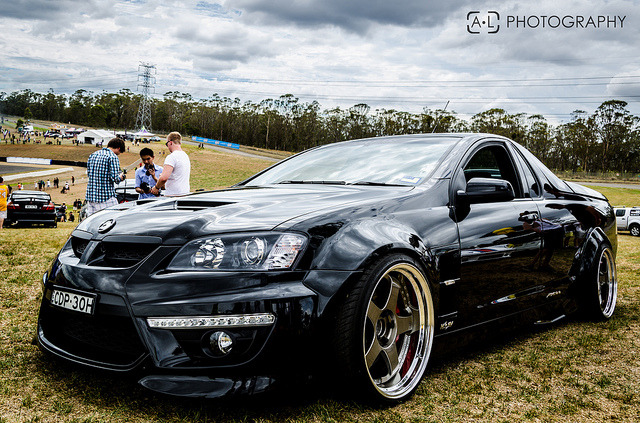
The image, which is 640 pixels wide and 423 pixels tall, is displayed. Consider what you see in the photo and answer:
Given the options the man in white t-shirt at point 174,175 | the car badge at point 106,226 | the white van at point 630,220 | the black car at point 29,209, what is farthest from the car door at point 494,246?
the white van at point 630,220

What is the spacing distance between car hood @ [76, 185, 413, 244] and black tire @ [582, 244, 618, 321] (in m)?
2.25

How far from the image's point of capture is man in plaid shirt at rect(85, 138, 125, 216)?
24.7 ft

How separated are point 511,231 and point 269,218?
1742 millimetres

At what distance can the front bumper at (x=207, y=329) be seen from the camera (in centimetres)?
209

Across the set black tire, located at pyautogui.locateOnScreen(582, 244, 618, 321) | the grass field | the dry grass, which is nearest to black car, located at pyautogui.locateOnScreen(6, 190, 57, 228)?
the grass field

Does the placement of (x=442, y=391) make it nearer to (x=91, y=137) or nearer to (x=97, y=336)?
(x=97, y=336)

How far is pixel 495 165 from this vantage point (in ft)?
12.8

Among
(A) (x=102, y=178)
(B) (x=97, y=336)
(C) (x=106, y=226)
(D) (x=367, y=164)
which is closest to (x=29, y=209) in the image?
(A) (x=102, y=178)

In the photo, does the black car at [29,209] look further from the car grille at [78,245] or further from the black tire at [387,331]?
the black tire at [387,331]

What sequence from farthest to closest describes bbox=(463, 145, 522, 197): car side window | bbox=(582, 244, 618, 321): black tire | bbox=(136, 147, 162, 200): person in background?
bbox=(136, 147, 162, 200): person in background → bbox=(582, 244, 618, 321): black tire → bbox=(463, 145, 522, 197): car side window

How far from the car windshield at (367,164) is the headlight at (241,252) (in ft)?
3.66

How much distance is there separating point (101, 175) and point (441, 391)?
633 cm

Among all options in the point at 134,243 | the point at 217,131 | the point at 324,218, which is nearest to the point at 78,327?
the point at 134,243

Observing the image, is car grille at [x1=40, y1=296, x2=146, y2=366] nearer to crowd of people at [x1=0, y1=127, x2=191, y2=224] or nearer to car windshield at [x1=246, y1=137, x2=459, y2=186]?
car windshield at [x1=246, y1=137, x2=459, y2=186]
